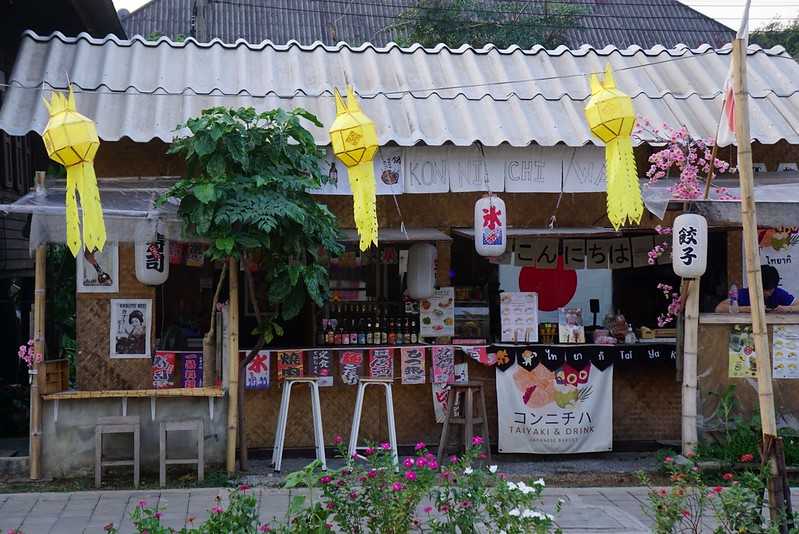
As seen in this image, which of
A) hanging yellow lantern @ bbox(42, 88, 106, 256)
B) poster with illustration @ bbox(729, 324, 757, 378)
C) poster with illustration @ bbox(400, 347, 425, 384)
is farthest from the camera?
poster with illustration @ bbox(400, 347, 425, 384)

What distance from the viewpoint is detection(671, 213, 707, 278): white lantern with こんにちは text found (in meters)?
9.55

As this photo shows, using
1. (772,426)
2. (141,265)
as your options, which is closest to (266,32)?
(141,265)

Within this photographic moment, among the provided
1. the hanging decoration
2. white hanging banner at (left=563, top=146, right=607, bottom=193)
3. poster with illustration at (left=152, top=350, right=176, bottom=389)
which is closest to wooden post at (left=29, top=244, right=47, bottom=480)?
poster with illustration at (left=152, top=350, right=176, bottom=389)

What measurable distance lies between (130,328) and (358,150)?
3.99 m

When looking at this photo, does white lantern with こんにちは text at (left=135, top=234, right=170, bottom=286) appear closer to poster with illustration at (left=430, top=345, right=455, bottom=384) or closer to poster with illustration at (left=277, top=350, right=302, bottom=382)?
poster with illustration at (left=277, top=350, right=302, bottom=382)

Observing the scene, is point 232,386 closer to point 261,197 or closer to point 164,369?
point 164,369

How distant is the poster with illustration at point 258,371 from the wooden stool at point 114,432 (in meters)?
1.57

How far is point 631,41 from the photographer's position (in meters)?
27.9

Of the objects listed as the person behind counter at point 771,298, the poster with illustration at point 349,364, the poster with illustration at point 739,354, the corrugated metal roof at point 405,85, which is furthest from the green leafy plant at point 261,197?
the person behind counter at point 771,298

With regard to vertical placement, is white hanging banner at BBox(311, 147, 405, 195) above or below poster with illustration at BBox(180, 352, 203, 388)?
above

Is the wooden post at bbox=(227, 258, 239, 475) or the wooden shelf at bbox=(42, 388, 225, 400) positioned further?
the wooden post at bbox=(227, 258, 239, 475)

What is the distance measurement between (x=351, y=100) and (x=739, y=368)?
17.3 feet

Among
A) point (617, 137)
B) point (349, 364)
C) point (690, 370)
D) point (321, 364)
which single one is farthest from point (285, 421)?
point (617, 137)

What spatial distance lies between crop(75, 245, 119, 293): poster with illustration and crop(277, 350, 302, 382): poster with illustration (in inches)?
82.0
